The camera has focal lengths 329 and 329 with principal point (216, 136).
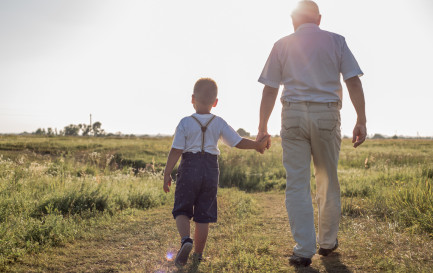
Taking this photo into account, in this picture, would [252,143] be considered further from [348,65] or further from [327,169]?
[348,65]

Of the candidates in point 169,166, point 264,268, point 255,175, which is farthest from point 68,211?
point 255,175

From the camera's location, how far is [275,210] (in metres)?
6.63

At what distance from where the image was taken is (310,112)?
3189 millimetres

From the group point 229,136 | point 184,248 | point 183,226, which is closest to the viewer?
point 184,248

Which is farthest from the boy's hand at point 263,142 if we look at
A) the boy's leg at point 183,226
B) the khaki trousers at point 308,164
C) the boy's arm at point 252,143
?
the boy's leg at point 183,226

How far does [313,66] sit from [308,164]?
98cm

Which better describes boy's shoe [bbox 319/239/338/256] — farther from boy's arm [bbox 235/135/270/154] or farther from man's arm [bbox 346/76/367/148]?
boy's arm [bbox 235/135/270/154]

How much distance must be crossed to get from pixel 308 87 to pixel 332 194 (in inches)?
44.1

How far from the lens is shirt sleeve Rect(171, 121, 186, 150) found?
3.34m

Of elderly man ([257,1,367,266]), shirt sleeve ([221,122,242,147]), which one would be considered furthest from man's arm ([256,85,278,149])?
shirt sleeve ([221,122,242,147])

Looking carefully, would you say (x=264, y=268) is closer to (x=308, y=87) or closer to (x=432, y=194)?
(x=308, y=87)

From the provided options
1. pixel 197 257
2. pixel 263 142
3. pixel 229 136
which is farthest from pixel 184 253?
pixel 263 142

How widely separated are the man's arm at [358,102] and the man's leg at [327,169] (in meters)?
0.23

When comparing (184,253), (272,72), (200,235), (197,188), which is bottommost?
(184,253)
